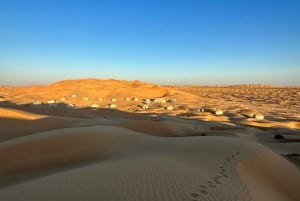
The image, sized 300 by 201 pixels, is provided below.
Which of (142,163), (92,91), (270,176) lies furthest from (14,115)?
(92,91)

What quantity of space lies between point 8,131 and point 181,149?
5.38 m

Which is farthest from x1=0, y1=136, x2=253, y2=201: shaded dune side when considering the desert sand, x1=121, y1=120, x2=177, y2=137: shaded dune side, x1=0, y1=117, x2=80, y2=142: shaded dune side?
x1=0, y1=117, x2=80, y2=142: shaded dune side

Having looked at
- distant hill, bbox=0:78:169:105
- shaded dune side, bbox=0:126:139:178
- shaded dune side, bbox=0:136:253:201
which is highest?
shaded dune side, bbox=0:136:253:201

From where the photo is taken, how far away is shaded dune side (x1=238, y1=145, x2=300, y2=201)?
4.98 metres

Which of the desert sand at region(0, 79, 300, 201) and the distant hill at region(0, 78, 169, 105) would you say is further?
the distant hill at region(0, 78, 169, 105)

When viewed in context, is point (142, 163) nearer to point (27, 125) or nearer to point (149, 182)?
point (149, 182)

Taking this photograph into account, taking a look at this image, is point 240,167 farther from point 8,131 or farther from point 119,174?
point 8,131

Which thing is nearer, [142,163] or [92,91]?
[142,163]

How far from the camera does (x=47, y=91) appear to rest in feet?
97.0

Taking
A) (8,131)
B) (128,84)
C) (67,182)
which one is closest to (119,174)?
(67,182)

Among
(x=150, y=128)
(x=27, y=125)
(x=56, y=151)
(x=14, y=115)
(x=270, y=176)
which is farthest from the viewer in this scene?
(x=14, y=115)

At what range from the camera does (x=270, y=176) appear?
19.5ft

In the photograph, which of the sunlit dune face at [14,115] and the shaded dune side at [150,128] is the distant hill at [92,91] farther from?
the shaded dune side at [150,128]

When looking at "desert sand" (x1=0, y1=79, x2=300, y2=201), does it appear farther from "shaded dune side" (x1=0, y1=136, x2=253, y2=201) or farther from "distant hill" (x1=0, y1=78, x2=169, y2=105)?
"distant hill" (x1=0, y1=78, x2=169, y2=105)
